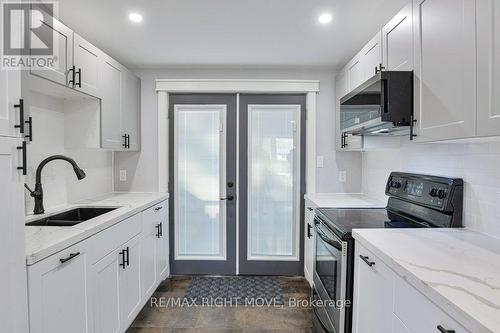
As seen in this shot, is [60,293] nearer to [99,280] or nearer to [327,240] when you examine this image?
[99,280]

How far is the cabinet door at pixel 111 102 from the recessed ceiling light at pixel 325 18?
171cm

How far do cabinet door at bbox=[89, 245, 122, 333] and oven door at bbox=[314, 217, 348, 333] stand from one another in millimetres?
1361

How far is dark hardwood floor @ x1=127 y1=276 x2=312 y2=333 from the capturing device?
2.18 metres

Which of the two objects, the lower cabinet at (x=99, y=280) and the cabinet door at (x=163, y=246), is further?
the cabinet door at (x=163, y=246)

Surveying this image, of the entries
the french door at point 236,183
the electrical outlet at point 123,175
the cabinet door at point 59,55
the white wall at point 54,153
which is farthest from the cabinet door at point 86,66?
the electrical outlet at point 123,175

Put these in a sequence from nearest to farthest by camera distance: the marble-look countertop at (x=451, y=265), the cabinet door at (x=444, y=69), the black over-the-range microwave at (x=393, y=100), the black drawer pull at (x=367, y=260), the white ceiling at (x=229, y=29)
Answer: the marble-look countertop at (x=451, y=265) → the cabinet door at (x=444, y=69) → the black drawer pull at (x=367, y=260) → the black over-the-range microwave at (x=393, y=100) → the white ceiling at (x=229, y=29)

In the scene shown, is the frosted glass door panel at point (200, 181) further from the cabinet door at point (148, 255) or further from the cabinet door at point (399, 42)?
the cabinet door at point (399, 42)

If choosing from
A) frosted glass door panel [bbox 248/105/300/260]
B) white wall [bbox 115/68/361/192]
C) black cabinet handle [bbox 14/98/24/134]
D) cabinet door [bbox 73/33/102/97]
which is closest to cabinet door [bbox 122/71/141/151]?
white wall [bbox 115/68/361/192]

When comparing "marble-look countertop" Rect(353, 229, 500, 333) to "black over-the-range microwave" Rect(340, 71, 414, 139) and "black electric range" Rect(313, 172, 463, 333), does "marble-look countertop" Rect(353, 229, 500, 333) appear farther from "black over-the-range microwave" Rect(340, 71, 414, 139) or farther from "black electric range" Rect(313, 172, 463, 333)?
"black over-the-range microwave" Rect(340, 71, 414, 139)

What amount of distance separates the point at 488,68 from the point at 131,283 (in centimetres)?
237

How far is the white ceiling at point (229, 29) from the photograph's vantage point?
184 centimetres

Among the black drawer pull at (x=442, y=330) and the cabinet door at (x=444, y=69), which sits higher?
the cabinet door at (x=444, y=69)

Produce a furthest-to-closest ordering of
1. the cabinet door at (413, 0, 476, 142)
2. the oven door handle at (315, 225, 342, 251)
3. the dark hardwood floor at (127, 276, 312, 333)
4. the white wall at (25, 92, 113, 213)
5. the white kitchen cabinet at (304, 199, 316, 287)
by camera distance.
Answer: the white kitchen cabinet at (304, 199, 316, 287), the dark hardwood floor at (127, 276, 312, 333), the white wall at (25, 92, 113, 213), the oven door handle at (315, 225, 342, 251), the cabinet door at (413, 0, 476, 142)

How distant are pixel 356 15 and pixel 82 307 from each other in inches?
96.2
